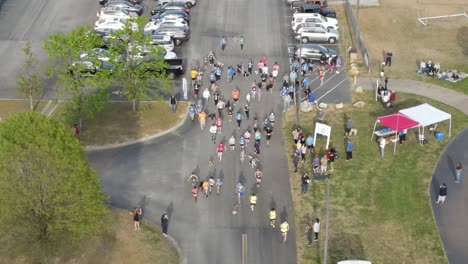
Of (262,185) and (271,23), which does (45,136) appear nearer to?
(262,185)

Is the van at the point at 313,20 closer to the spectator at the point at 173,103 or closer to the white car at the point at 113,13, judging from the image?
the white car at the point at 113,13

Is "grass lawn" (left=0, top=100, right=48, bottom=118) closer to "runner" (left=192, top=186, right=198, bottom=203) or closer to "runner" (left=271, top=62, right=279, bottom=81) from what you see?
"runner" (left=192, top=186, right=198, bottom=203)

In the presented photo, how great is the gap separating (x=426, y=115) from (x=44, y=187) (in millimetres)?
25575

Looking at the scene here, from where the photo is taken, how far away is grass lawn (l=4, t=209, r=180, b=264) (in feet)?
125

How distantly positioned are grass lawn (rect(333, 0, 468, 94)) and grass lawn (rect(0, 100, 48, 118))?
971 inches

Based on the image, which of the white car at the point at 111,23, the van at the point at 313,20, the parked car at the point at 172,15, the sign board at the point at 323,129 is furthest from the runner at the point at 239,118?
the white car at the point at 111,23

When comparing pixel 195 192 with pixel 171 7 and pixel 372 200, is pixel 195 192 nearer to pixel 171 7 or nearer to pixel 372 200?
pixel 372 200

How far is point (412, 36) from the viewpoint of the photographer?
65000 millimetres

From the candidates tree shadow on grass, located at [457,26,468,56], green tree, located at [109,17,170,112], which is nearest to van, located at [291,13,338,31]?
tree shadow on grass, located at [457,26,468,56]

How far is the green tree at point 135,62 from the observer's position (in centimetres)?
5094

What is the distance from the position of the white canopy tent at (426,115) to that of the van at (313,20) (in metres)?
17.4

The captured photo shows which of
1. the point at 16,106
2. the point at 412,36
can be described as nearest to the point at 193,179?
the point at 16,106

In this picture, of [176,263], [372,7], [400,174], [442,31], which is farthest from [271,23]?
[176,263]

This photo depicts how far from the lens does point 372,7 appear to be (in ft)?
231
